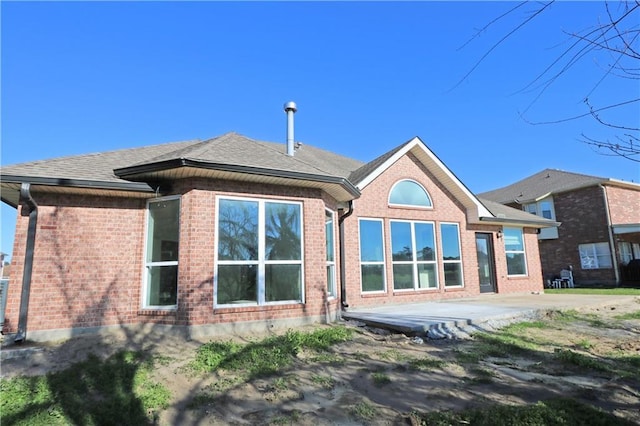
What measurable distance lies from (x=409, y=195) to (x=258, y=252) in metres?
6.75

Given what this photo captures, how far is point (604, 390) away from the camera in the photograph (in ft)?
14.1

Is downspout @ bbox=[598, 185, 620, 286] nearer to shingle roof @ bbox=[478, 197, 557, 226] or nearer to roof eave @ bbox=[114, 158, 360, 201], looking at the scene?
shingle roof @ bbox=[478, 197, 557, 226]

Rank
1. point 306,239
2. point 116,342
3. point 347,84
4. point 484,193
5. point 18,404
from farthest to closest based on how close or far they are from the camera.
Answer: point 484,193 → point 347,84 → point 306,239 → point 116,342 → point 18,404

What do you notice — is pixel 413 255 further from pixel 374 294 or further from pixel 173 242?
pixel 173 242

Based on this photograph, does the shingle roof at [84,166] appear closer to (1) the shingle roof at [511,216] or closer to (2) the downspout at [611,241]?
(1) the shingle roof at [511,216]

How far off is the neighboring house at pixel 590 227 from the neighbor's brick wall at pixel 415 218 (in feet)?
32.4

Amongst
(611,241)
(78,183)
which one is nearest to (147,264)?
(78,183)

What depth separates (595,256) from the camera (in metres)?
21.2

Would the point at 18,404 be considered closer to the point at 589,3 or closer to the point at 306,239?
the point at 306,239

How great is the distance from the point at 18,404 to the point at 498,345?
7.21m

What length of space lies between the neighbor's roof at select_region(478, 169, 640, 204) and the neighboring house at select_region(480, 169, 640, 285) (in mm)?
47

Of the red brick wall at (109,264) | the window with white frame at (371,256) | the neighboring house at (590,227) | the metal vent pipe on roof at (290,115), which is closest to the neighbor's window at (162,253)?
the red brick wall at (109,264)

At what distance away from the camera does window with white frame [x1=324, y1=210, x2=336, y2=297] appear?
9148 mm

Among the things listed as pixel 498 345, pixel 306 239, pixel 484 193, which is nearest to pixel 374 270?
pixel 306 239
